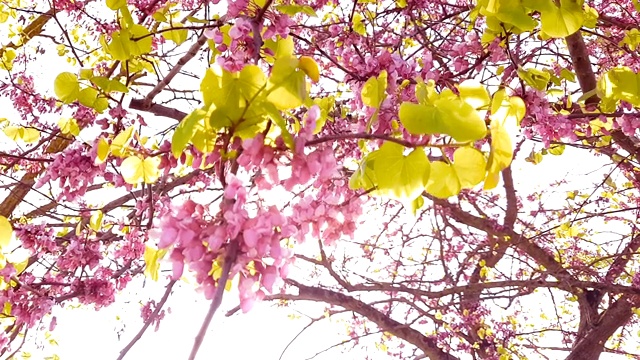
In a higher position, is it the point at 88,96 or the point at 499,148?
the point at 88,96

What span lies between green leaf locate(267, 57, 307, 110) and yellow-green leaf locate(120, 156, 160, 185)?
50 cm

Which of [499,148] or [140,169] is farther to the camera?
[140,169]

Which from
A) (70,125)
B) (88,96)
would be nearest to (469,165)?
(88,96)

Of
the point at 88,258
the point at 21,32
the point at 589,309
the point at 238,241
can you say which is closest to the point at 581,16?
the point at 238,241

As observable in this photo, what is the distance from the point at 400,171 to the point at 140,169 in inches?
25.4

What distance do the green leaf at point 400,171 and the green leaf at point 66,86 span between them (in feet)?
3.49

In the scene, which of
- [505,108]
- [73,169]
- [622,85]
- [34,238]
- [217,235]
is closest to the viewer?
[217,235]

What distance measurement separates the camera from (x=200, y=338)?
2.15ft

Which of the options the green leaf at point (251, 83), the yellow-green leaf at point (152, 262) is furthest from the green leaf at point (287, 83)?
the yellow-green leaf at point (152, 262)

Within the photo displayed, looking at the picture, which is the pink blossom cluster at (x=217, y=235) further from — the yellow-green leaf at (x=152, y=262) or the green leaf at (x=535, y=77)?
the green leaf at (x=535, y=77)

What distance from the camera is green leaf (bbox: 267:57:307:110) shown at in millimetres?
807

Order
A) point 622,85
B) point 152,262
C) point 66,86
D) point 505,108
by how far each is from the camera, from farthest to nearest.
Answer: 1. point 66,86
2. point 622,85
3. point 152,262
4. point 505,108

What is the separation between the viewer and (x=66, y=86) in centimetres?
154

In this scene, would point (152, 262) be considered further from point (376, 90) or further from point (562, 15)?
point (562, 15)
